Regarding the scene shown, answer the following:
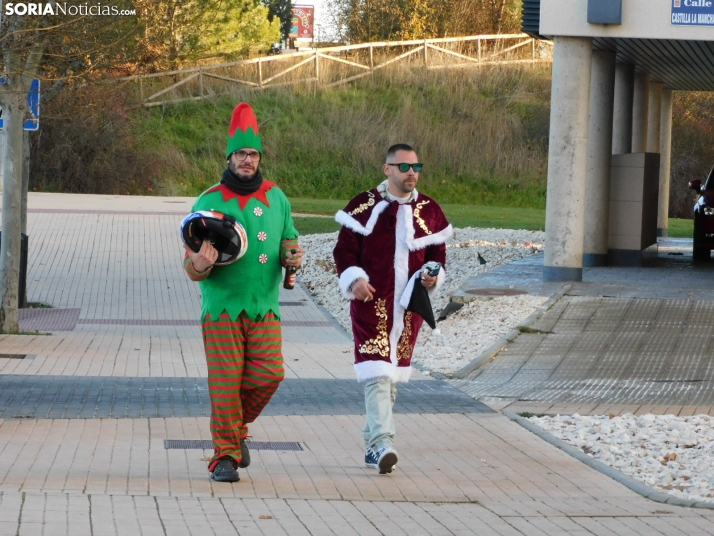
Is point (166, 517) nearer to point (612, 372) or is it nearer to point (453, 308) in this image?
point (612, 372)

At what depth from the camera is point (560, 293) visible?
14.5 meters

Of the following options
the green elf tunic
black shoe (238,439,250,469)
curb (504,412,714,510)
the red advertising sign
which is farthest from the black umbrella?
the red advertising sign

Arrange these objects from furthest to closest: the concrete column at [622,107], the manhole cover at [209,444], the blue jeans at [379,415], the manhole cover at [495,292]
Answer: the concrete column at [622,107], the manhole cover at [495,292], the manhole cover at [209,444], the blue jeans at [379,415]

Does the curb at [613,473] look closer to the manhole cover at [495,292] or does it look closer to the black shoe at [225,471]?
the black shoe at [225,471]

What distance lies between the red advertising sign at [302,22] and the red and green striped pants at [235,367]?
60.0 m

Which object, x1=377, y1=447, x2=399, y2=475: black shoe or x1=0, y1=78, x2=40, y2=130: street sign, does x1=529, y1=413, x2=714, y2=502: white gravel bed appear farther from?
x1=0, y1=78, x2=40, y2=130: street sign

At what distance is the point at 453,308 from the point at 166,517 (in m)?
8.84

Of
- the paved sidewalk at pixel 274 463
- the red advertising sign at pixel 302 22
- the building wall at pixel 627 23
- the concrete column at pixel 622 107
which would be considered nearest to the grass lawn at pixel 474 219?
the concrete column at pixel 622 107

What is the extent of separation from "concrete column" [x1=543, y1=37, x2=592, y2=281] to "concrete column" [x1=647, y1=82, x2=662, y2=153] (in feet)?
34.3

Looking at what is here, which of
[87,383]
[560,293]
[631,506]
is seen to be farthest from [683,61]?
[631,506]

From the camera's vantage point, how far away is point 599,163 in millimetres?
18000

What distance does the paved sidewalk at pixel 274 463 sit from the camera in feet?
19.3

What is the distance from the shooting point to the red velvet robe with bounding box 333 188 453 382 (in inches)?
284
